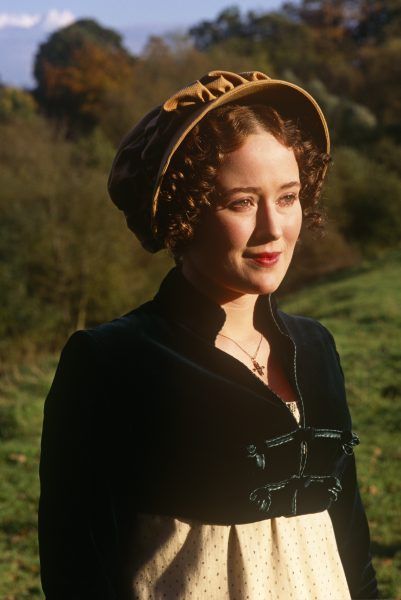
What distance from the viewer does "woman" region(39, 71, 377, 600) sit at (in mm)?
1538

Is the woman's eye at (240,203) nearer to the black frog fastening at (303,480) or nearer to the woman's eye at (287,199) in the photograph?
the woman's eye at (287,199)

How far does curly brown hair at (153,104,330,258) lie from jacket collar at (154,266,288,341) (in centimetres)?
8

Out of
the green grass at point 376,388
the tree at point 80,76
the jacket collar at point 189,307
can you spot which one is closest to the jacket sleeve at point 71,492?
the jacket collar at point 189,307

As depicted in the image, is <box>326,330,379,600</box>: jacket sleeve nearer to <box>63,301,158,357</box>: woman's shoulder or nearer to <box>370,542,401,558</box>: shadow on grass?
<box>63,301,158,357</box>: woman's shoulder

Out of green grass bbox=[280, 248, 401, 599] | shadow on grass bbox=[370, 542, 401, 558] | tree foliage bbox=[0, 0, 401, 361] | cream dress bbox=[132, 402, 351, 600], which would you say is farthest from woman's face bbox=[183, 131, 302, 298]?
shadow on grass bbox=[370, 542, 401, 558]

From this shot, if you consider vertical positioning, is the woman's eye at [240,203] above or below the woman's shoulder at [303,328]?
above

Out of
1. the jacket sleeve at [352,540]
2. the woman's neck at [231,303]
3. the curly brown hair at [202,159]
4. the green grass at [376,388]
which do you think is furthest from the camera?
the green grass at [376,388]

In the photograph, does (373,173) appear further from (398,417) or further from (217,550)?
(217,550)

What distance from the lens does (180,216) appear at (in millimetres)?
1662

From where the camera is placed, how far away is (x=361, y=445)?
6.86 metres

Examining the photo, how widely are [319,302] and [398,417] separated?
28.5 feet

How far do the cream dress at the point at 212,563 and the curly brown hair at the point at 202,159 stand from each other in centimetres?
61

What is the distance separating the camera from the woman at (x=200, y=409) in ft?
5.05

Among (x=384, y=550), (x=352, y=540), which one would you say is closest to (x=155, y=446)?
(x=352, y=540)
